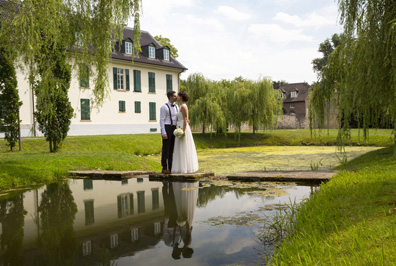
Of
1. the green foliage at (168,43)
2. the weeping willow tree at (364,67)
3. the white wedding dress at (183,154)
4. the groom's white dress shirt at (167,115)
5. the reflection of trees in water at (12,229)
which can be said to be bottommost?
the reflection of trees in water at (12,229)

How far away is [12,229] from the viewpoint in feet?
12.2

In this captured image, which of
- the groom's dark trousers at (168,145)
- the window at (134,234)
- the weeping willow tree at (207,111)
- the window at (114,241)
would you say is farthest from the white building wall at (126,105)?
the window at (114,241)

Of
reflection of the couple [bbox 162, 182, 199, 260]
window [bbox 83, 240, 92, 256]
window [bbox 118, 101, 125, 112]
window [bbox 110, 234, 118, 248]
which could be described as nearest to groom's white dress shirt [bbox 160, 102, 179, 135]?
reflection of the couple [bbox 162, 182, 199, 260]

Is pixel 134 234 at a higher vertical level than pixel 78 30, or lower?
lower

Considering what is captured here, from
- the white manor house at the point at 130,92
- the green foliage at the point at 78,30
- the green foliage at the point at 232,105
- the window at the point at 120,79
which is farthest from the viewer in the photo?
the window at the point at 120,79

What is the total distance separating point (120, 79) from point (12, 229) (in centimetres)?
2588

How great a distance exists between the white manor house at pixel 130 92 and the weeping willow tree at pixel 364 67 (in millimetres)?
20537

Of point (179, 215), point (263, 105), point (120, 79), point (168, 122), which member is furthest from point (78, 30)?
point (263, 105)

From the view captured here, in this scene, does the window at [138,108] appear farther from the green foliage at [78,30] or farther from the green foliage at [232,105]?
the green foliage at [78,30]

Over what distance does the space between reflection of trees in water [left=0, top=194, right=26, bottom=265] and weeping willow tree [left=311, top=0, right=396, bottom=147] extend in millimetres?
5068

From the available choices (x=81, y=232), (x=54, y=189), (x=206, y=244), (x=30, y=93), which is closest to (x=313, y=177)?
(x=206, y=244)

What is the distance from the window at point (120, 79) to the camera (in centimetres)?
2812

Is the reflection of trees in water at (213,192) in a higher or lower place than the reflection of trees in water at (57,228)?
lower

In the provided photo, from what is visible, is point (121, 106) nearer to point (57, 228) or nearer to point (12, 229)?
point (12, 229)
